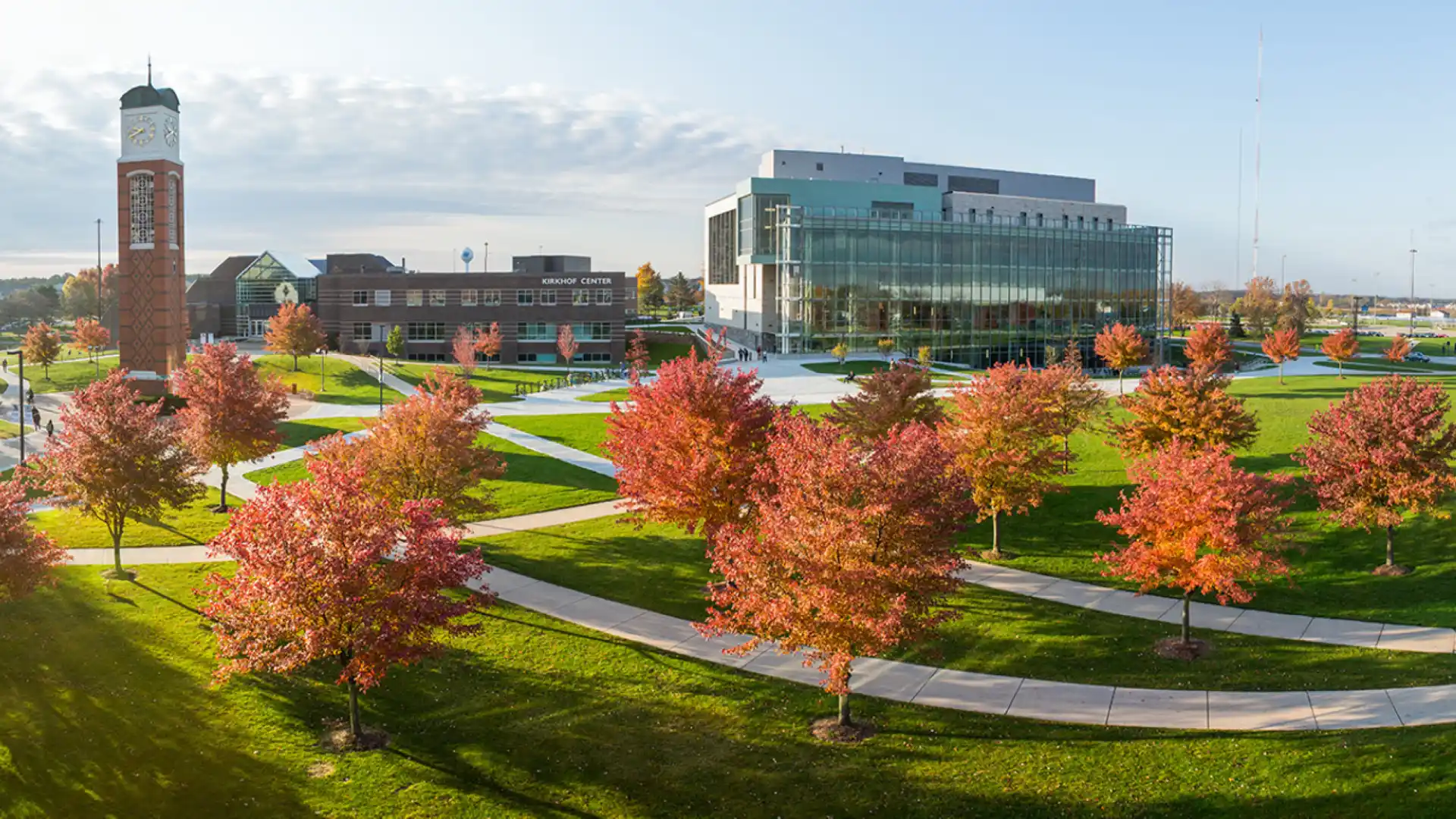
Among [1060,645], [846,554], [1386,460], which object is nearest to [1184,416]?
[1386,460]

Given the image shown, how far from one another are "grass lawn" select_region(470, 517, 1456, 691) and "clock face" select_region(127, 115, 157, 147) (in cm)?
4441

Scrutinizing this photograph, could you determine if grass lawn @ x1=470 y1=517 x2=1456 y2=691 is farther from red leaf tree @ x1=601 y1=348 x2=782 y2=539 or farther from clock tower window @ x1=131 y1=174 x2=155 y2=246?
clock tower window @ x1=131 y1=174 x2=155 y2=246

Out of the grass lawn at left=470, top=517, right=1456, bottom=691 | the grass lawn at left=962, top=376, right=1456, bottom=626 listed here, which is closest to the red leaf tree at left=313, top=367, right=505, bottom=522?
the grass lawn at left=470, top=517, right=1456, bottom=691

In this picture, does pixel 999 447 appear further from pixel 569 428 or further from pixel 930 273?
pixel 930 273

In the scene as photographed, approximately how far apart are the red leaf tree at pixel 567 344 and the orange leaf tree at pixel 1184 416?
50.6 meters

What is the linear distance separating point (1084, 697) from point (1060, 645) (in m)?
2.63

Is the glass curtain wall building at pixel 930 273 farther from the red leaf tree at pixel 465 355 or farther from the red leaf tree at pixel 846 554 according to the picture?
the red leaf tree at pixel 846 554

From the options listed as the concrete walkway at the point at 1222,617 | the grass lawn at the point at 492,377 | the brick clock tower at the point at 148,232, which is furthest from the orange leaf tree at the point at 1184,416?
the brick clock tower at the point at 148,232

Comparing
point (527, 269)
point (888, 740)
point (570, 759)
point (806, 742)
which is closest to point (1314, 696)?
point (888, 740)

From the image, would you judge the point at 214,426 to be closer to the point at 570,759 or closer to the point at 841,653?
the point at 570,759

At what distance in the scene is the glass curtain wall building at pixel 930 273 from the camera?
291ft

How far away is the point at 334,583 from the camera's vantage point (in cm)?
1652

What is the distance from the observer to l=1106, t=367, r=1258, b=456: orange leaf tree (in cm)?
3106

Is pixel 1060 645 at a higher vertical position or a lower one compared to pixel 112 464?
lower
